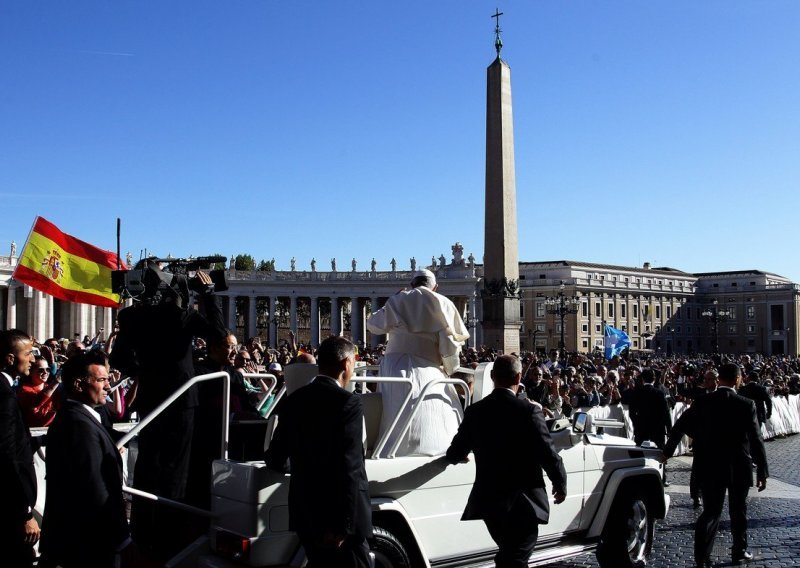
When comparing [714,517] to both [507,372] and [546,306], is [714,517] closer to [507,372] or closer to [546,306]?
[507,372]

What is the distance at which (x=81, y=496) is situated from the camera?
3.69 metres

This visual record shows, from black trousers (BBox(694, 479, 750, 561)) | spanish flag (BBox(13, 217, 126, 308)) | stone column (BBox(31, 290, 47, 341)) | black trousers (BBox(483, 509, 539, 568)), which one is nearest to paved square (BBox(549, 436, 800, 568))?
black trousers (BBox(694, 479, 750, 561))

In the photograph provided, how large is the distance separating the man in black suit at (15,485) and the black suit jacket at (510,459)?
2.42m

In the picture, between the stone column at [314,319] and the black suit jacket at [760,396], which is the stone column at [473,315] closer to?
the stone column at [314,319]

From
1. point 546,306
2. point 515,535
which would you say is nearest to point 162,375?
point 515,535

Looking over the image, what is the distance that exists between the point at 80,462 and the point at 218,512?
3.36ft

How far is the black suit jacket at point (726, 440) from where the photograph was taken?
7039mm

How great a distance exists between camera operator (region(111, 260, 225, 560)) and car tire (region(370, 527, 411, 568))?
3.98ft

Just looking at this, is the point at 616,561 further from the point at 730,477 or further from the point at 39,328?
the point at 39,328

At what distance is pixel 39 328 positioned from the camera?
65.6 m

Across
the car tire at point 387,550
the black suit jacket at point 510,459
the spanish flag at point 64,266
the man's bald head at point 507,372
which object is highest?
the spanish flag at point 64,266

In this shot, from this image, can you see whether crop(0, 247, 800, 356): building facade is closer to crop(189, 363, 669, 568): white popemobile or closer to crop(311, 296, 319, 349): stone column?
crop(311, 296, 319, 349): stone column

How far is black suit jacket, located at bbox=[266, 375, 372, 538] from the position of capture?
3.84 meters

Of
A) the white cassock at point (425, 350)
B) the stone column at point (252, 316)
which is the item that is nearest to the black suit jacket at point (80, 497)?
the white cassock at point (425, 350)
